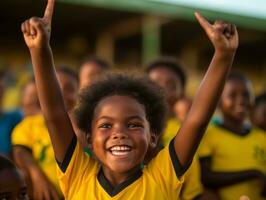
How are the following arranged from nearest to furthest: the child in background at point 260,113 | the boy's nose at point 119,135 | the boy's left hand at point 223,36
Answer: the boy's left hand at point 223,36
the boy's nose at point 119,135
the child in background at point 260,113

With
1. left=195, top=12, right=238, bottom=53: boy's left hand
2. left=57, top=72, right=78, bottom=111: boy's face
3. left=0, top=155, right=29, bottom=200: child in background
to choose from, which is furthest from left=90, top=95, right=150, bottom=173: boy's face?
left=57, top=72, right=78, bottom=111: boy's face

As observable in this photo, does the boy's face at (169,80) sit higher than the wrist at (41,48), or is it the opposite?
the wrist at (41,48)

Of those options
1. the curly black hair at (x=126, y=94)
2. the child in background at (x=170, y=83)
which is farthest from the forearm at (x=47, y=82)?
the child in background at (x=170, y=83)

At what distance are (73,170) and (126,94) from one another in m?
0.39

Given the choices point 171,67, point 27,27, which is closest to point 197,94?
point 27,27

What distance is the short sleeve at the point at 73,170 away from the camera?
6.79ft

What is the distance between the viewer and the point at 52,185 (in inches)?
110

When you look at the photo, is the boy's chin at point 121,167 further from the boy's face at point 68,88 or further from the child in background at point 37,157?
the boy's face at point 68,88

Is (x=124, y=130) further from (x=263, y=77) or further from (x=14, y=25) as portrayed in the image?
(x=263, y=77)

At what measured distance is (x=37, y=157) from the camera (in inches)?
115

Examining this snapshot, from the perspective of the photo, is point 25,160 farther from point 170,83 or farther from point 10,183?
point 170,83

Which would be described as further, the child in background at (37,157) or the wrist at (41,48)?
the child in background at (37,157)

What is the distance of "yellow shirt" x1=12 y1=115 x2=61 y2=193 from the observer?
288 cm

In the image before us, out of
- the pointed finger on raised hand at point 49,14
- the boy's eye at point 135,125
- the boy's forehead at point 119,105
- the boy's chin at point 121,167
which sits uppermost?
the pointed finger on raised hand at point 49,14
